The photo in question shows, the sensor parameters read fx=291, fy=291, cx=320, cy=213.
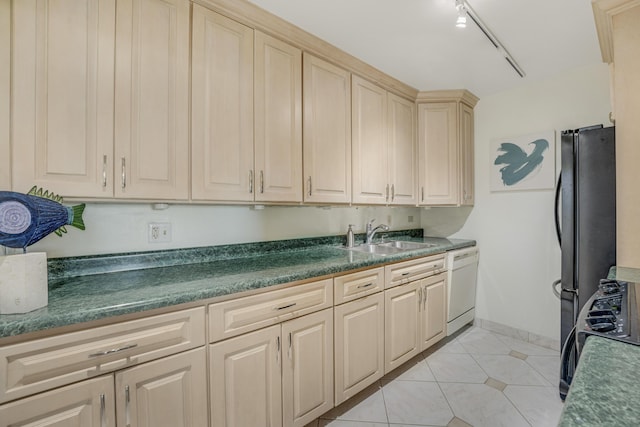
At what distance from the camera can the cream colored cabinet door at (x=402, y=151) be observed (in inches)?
99.7

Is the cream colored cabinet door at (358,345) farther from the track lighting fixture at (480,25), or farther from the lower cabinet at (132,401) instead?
the track lighting fixture at (480,25)

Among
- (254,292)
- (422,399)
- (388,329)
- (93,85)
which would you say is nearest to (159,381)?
(254,292)

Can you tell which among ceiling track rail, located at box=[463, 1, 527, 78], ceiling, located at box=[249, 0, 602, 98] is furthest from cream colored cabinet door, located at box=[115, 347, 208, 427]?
ceiling track rail, located at box=[463, 1, 527, 78]

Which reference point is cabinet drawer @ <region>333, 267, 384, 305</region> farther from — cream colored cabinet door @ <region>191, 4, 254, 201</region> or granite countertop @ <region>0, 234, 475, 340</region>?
cream colored cabinet door @ <region>191, 4, 254, 201</region>

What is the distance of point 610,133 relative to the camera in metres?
1.74

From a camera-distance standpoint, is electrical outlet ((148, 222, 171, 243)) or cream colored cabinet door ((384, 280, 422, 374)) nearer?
electrical outlet ((148, 222, 171, 243))

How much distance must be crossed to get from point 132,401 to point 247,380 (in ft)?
1.47

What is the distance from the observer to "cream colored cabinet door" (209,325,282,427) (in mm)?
1224

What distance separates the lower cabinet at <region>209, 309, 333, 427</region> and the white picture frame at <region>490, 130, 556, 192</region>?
7.46 ft

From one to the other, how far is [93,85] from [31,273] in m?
0.76

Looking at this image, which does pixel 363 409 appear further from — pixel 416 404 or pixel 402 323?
pixel 402 323

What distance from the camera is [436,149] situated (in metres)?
2.81

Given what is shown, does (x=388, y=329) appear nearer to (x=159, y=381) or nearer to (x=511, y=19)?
(x=159, y=381)

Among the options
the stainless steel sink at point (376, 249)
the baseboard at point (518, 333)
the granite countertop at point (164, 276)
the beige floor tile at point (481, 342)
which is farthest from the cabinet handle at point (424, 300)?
the baseboard at point (518, 333)
